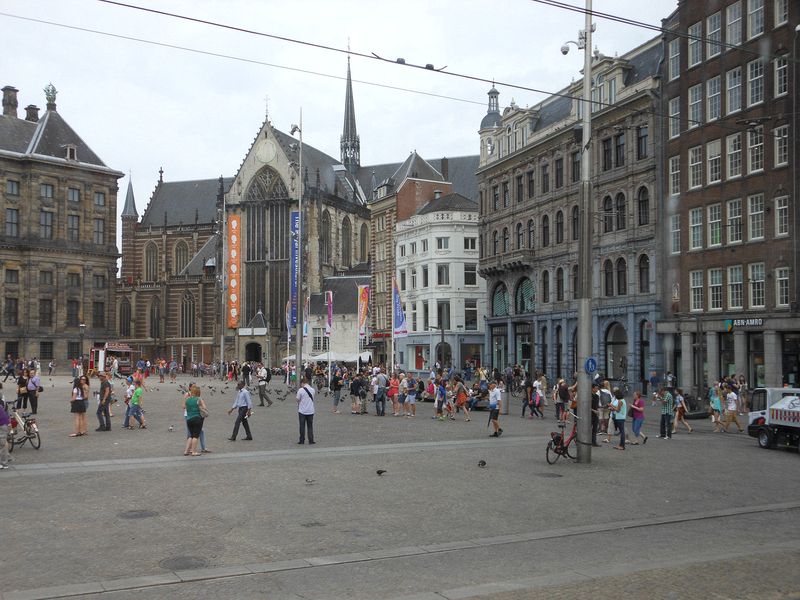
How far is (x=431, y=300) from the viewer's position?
6381 centimetres

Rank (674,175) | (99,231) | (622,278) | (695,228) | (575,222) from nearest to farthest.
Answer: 1. (695,228)
2. (674,175)
3. (622,278)
4. (575,222)
5. (99,231)

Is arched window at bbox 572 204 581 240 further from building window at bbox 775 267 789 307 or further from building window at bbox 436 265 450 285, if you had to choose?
Answer: building window at bbox 775 267 789 307

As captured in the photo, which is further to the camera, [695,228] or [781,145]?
[695,228]

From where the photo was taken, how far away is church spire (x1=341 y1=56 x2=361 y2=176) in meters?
114

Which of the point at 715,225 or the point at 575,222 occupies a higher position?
the point at 575,222

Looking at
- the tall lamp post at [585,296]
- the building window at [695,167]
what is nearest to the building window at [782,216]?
the building window at [695,167]

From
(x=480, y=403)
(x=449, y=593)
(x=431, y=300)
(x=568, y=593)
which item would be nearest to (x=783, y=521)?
(x=568, y=593)

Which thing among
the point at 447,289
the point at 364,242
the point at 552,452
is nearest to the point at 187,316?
the point at 364,242

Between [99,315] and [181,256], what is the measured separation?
3055 cm

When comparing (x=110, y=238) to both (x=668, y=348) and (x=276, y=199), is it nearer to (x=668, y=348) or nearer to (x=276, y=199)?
(x=276, y=199)

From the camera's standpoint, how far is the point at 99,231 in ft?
277

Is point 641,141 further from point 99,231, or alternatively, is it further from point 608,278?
point 99,231

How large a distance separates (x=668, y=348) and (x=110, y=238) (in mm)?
61166

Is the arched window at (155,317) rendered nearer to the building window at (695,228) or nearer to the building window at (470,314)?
the building window at (470,314)
